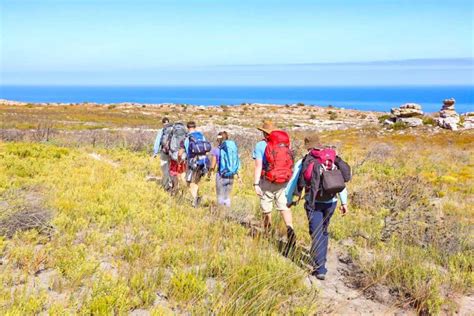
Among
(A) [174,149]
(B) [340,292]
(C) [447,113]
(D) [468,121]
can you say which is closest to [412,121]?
(C) [447,113]

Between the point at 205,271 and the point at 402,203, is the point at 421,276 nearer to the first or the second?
the point at 205,271

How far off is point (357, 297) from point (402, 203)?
4.66 meters

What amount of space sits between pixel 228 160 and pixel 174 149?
75.6 inches

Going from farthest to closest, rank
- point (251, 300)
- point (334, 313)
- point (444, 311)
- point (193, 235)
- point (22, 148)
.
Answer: point (22, 148)
point (193, 235)
point (444, 311)
point (334, 313)
point (251, 300)

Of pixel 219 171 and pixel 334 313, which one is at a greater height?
pixel 219 171

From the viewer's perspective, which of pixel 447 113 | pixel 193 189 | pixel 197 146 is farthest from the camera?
pixel 447 113

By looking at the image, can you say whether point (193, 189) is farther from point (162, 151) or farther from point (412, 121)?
point (412, 121)

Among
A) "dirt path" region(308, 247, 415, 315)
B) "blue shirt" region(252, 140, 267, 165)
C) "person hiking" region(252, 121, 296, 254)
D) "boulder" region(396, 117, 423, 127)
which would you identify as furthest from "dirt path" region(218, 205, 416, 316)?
"boulder" region(396, 117, 423, 127)

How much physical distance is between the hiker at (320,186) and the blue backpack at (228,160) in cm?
238

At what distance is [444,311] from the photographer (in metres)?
5.52

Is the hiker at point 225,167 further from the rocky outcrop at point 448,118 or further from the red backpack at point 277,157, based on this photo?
the rocky outcrop at point 448,118

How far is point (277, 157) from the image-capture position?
22.7 ft

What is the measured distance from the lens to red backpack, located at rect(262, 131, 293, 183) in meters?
6.91

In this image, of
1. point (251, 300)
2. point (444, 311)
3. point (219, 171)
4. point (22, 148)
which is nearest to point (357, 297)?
point (444, 311)
